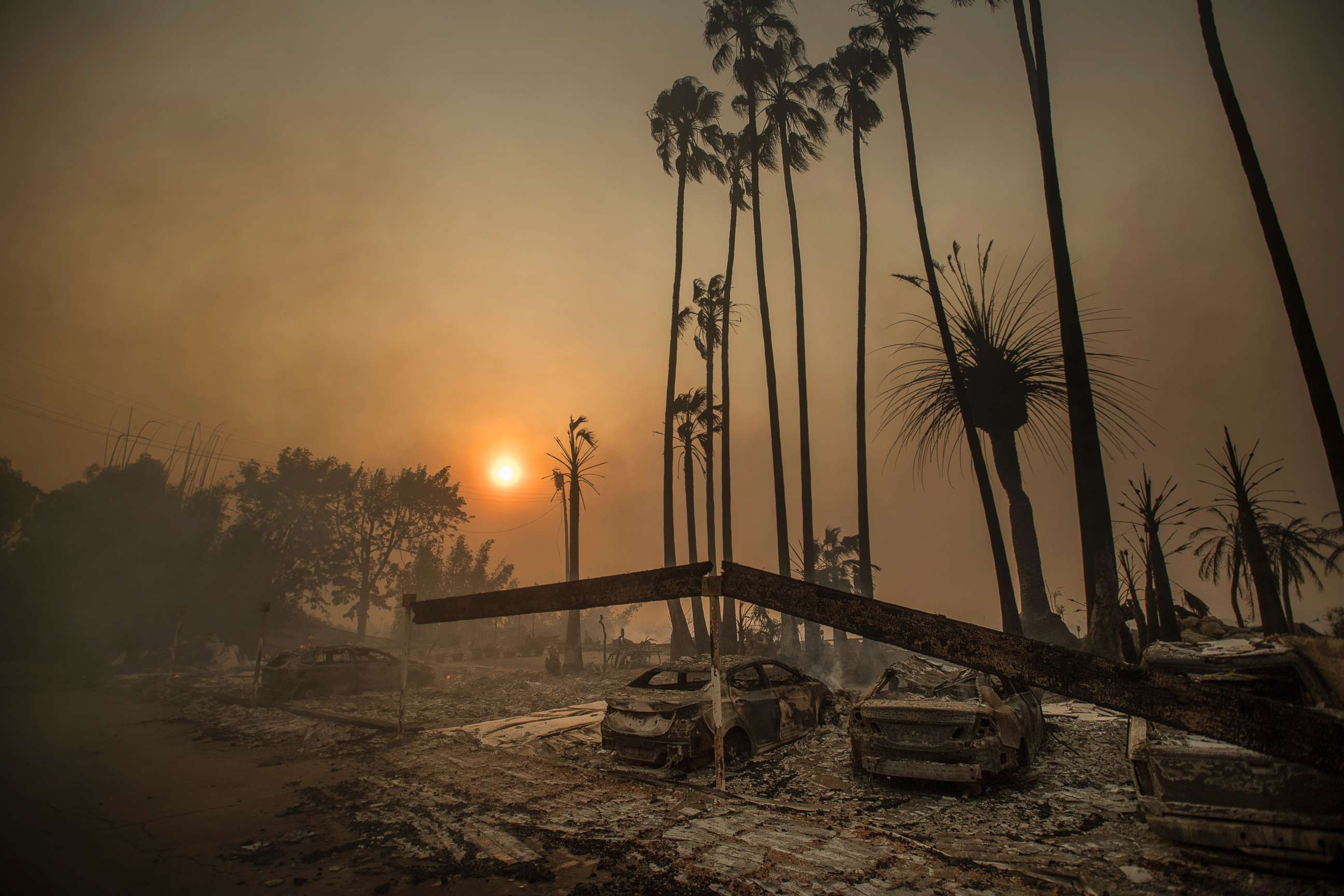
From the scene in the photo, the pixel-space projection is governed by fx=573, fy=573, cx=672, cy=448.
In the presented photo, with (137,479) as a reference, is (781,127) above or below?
above

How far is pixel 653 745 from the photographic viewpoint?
743 cm

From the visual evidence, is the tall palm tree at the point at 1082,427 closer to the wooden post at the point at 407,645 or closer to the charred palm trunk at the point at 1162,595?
the charred palm trunk at the point at 1162,595

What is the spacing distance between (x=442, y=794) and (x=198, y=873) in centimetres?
253

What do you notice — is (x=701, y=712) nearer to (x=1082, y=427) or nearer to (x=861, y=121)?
(x=1082, y=427)

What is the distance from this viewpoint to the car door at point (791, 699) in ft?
28.2

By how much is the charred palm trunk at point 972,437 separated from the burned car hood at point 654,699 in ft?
34.8

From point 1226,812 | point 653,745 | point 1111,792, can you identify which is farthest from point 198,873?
point 1111,792

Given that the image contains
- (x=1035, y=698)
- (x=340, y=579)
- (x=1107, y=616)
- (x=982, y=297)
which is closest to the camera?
(x=1035, y=698)

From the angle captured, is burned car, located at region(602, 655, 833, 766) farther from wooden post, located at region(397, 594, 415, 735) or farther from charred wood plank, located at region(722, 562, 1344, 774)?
charred wood plank, located at region(722, 562, 1344, 774)

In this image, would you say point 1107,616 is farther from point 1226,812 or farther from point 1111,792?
point 1226,812

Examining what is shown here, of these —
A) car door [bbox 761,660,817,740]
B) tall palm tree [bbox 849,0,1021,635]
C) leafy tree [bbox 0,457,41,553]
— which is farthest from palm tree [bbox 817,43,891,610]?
leafy tree [bbox 0,457,41,553]

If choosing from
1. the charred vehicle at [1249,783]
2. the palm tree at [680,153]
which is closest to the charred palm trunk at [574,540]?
the palm tree at [680,153]

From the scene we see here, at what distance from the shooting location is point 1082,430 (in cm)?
1350

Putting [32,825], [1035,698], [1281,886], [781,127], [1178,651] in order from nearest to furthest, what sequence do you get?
[1281,886] → [1178,651] → [32,825] → [1035,698] → [781,127]
